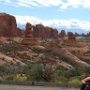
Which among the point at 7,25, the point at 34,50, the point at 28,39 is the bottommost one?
the point at 34,50

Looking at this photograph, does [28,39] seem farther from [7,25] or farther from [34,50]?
[7,25]

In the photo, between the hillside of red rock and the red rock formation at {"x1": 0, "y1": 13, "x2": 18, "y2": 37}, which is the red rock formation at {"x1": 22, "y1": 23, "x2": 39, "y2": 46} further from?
the red rock formation at {"x1": 0, "y1": 13, "x2": 18, "y2": 37}

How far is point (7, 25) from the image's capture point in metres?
148

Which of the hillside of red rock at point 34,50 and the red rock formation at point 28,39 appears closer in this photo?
the hillside of red rock at point 34,50

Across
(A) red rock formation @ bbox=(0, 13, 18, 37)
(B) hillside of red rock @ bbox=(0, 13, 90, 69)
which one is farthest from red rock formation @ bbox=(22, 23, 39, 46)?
(A) red rock formation @ bbox=(0, 13, 18, 37)

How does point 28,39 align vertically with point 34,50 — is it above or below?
above

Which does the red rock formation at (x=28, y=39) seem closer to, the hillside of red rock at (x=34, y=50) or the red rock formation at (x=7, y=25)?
the hillside of red rock at (x=34, y=50)

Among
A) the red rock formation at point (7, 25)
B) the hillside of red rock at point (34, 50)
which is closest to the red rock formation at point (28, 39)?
the hillside of red rock at point (34, 50)

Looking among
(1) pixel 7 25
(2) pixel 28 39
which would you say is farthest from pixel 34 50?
(1) pixel 7 25

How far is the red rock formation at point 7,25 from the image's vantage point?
145 meters

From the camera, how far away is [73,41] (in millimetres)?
136000

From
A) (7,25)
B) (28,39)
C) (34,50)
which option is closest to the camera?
(34,50)

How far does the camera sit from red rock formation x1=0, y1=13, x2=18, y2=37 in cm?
14460

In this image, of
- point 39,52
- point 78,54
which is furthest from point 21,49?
point 78,54
